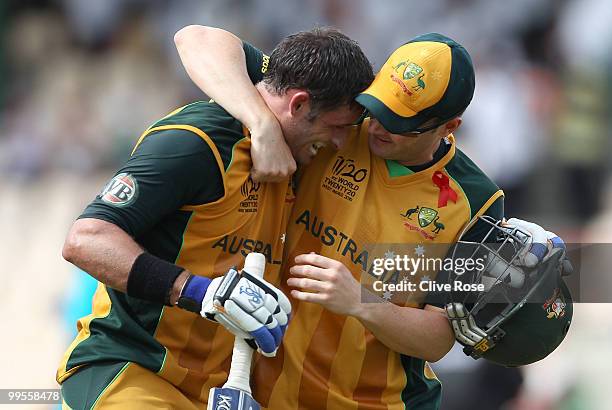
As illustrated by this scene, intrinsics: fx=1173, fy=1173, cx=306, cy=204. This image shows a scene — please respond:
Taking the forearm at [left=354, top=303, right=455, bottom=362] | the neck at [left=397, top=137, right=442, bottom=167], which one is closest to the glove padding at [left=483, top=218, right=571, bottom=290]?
the forearm at [left=354, top=303, right=455, bottom=362]

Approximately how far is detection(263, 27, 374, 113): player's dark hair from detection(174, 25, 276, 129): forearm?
0.14m

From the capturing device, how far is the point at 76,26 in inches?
396

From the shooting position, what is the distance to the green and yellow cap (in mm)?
4223

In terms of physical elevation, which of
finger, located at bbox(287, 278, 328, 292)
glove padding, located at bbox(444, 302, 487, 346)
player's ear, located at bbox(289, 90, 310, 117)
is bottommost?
glove padding, located at bbox(444, 302, 487, 346)

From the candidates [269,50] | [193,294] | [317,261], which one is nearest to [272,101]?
[317,261]

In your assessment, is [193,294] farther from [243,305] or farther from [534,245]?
[534,245]

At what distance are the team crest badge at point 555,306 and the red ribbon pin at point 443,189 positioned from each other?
518mm

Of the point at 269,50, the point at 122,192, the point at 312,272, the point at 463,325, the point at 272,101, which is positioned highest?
the point at 272,101

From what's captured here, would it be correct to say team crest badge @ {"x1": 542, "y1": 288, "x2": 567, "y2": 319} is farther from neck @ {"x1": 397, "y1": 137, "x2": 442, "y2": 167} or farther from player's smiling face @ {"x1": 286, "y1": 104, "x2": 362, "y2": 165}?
player's smiling face @ {"x1": 286, "y1": 104, "x2": 362, "y2": 165}

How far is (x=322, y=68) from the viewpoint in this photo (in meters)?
4.20

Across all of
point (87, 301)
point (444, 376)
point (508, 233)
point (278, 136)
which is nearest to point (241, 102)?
point (278, 136)

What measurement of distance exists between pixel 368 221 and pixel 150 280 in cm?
98

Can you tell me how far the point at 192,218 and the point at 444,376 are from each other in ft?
13.0

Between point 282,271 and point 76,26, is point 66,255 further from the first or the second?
point 76,26
